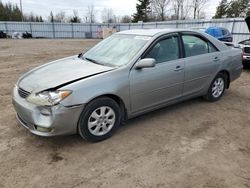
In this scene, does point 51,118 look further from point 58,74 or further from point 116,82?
point 116,82

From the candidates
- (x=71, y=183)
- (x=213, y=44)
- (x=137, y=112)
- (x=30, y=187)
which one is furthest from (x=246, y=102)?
(x=30, y=187)

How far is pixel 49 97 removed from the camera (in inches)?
114

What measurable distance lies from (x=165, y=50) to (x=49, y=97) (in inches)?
81.3

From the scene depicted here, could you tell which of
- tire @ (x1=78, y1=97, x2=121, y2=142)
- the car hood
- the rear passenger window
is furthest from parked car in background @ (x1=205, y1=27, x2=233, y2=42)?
tire @ (x1=78, y1=97, x2=121, y2=142)

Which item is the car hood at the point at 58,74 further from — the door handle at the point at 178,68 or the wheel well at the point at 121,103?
the door handle at the point at 178,68

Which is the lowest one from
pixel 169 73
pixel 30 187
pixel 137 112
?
pixel 30 187

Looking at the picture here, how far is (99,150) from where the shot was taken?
311cm

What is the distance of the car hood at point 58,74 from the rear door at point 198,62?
159 cm

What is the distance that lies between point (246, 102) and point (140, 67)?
2989 millimetres

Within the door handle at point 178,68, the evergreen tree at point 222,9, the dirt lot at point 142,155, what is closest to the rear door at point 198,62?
the door handle at point 178,68

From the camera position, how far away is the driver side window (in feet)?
12.3

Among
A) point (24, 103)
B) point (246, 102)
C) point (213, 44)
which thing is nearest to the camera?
point (24, 103)

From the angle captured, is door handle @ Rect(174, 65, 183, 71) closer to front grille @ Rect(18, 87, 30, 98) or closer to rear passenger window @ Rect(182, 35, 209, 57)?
rear passenger window @ Rect(182, 35, 209, 57)

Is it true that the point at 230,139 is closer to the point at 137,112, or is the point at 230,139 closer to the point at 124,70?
the point at 137,112
